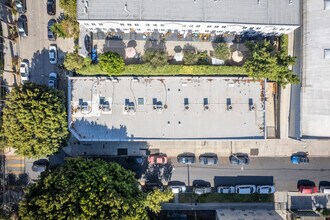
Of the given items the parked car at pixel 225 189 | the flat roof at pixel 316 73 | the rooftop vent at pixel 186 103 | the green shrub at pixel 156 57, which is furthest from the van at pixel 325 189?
the green shrub at pixel 156 57

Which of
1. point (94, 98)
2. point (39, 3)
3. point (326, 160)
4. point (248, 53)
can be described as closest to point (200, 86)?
point (248, 53)

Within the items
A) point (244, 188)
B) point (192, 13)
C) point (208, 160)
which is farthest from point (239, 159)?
point (192, 13)

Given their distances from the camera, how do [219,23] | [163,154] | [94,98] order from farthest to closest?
1. [163,154]
2. [94,98]
3. [219,23]

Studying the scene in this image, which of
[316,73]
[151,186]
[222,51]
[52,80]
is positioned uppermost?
[222,51]

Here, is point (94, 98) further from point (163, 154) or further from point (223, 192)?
point (223, 192)

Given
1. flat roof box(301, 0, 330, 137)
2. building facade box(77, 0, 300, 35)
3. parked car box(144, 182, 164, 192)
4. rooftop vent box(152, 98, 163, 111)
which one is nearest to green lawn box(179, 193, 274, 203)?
parked car box(144, 182, 164, 192)

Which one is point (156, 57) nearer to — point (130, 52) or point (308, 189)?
point (130, 52)

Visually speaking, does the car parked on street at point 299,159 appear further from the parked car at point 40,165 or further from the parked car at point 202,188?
the parked car at point 40,165
